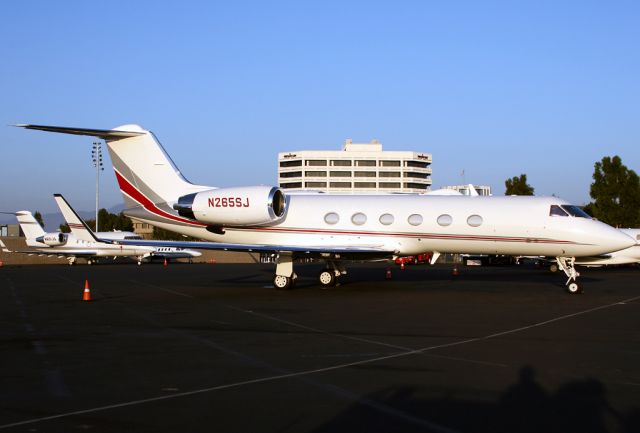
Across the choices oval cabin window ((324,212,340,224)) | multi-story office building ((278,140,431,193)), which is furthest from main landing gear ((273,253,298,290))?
multi-story office building ((278,140,431,193))

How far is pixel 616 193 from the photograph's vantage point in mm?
61844

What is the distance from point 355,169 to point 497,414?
122 metres

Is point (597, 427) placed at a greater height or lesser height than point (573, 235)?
lesser

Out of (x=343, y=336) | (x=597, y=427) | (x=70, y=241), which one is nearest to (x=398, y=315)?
(x=343, y=336)

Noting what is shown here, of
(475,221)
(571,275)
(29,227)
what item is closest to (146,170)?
(475,221)

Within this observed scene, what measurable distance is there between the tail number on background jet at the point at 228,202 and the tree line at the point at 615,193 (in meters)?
48.3

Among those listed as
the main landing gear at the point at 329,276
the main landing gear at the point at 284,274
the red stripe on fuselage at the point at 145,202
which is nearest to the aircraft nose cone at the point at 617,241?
the main landing gear at the point at 329,276

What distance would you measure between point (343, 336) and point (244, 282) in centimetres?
1472

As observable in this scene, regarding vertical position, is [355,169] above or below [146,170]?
above

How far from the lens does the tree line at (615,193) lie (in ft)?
199

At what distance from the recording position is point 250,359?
913cm

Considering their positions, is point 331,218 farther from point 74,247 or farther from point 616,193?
point 616,193

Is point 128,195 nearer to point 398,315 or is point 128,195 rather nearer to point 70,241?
point 398,315

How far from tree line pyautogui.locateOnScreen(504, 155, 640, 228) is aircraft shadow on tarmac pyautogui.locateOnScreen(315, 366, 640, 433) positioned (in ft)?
191
